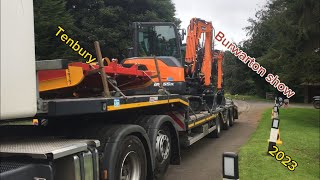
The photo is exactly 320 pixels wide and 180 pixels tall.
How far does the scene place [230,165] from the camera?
3.76 meters

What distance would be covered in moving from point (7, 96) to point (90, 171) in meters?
1.47

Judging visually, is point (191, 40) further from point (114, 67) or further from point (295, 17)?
point (295, 17)

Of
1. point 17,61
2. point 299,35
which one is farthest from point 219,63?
point 17,61

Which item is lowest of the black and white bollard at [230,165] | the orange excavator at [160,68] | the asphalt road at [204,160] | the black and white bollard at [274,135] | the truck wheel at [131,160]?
the asphalt road at [204,160]

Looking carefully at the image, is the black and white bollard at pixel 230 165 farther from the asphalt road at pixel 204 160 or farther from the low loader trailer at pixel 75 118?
the asphalt road at pixel 204 160

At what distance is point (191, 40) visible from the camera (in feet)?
45.8

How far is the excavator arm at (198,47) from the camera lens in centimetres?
1379

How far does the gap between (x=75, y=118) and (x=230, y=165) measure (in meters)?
2.65

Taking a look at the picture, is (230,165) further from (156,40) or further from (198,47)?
(198,47)

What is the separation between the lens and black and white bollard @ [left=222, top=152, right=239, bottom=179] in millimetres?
3709

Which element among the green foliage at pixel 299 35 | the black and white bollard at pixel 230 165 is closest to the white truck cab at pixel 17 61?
the black and white bollard at pixel 230 165

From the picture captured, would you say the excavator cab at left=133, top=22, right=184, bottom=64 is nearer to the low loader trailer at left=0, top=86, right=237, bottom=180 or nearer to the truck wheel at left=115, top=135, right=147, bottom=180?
the low loader trailer at left=0, top=86, right=237, bottom=180

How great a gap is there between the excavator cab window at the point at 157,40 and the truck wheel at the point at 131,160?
649cm

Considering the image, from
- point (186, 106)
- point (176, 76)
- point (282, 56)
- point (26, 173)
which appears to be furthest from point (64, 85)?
point (282, 56)
